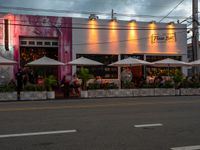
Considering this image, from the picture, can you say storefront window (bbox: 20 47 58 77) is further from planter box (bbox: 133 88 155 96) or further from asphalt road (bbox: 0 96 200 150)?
asphalt road (bbox: 0 96 200 150)

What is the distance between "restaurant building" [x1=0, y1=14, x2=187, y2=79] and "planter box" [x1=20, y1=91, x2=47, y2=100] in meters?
6.13

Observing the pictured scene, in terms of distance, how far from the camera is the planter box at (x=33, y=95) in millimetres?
22625

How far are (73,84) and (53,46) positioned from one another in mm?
5554

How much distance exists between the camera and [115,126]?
34.6ft

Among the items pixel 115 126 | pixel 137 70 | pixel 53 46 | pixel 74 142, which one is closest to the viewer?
pixel 74 142

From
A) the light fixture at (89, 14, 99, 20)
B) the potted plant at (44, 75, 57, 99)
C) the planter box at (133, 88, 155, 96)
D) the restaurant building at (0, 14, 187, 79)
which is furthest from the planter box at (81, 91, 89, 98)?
the light fixture at (89, 14, 99, 20)

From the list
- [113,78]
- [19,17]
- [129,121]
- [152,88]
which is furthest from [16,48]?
[129,121]

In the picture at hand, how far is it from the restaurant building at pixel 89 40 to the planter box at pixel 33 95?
6.13 metres

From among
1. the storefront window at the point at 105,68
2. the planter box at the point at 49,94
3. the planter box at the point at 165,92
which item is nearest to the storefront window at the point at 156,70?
the storefront window at the point at 105,68

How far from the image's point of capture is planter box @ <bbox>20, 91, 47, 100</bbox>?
22.6m

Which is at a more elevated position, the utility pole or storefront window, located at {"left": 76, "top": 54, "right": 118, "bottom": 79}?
the utility pole

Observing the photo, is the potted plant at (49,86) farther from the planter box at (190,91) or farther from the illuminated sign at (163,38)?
the illuminated sign at (163,38)

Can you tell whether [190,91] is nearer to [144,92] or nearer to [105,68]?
[144,92]

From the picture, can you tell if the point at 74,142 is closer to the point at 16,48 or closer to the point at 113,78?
the point at 16,48
